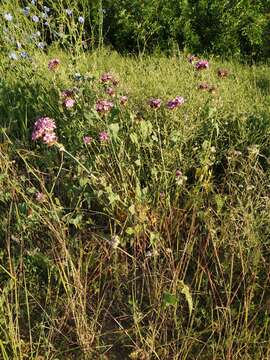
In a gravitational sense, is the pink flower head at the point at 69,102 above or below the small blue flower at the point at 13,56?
below

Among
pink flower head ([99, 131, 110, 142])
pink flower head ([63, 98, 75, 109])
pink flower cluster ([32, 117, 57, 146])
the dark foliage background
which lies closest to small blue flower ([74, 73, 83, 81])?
pink flower head ([63, 98, 75, 109])

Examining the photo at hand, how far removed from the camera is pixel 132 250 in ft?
7.72

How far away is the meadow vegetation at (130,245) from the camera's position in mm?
2035

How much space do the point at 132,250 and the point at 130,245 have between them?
41 mm

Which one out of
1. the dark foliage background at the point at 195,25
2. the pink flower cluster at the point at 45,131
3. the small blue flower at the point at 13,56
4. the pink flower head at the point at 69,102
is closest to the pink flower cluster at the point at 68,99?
the pink flower head at the point at 69,102

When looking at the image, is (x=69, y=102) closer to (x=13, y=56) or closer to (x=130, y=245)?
(x=130, y=245)

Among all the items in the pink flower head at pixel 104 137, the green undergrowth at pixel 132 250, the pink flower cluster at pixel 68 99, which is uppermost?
the pink flower cluster at pixel 68 99

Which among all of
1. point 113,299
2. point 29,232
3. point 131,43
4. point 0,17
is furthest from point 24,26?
point 113,299

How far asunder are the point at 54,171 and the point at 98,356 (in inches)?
40.0

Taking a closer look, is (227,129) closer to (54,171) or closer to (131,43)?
(54,171)

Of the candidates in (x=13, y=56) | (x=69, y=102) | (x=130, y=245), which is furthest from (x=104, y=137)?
(x=13, y=56)

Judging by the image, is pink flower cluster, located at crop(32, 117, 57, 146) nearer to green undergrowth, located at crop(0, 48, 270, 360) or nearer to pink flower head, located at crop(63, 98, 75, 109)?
green undergrowth, located at crop(0, 48, 270, 360)

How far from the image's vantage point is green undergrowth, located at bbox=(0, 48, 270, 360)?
6.67ft

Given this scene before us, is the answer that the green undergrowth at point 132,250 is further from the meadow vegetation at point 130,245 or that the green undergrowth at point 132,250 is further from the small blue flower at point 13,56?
the small blue flower at point 13,56
